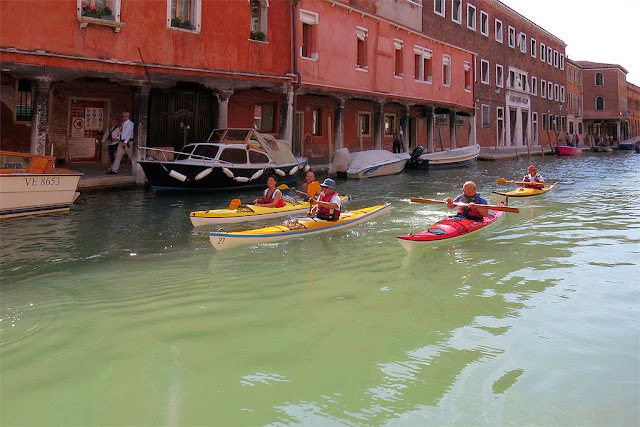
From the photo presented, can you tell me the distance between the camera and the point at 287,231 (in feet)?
29.5

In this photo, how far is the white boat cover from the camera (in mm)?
20906

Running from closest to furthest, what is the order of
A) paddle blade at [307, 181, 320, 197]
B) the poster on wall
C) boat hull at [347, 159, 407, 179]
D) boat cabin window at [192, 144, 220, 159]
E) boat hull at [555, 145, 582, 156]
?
paddle blade at [307, 181, 320, 197], boat cabin window at [192, 144, 220, 159], the poster on wall, boat hull at [347, 159, 407, 179], boat hull at [555, 145, 582, 156]

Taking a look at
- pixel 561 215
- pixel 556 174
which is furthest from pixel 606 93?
pixel 561 215

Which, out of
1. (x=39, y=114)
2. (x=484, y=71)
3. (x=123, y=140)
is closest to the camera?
(x=39, y=114)

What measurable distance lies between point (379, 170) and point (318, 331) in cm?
1710

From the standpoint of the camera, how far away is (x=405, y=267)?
740 cm

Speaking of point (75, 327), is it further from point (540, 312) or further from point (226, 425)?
point (540, 312)

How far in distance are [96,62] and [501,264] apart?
1212cm

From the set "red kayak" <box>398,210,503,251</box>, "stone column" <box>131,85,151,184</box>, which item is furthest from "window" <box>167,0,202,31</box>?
"red kayak" <box>398,210,503,251</box>

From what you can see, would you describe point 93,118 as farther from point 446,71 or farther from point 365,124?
point 446,71

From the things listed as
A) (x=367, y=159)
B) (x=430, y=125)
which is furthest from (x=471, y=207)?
(x=430, y=125)

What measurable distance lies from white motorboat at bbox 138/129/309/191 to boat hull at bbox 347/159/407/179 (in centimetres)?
342

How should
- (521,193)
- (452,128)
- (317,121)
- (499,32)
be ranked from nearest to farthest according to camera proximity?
1. (521,193)
2. (317,121)
3. (452,128)
4. (499,32)

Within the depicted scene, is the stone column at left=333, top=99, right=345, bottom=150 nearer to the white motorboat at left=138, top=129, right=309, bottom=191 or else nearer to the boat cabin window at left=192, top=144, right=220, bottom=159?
the white motorboat at left=138, top=129, right=309, bottom=191
